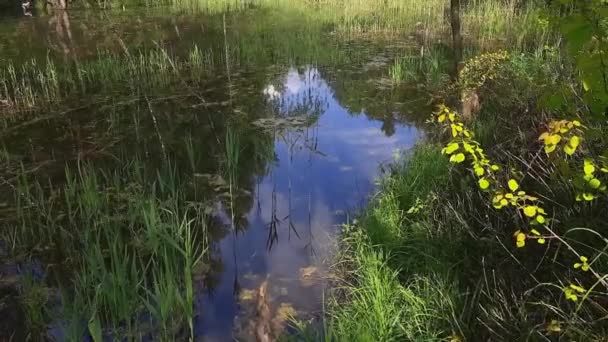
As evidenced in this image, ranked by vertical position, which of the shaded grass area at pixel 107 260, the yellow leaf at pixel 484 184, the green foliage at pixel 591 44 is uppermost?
the green foliage at pixel 591 44

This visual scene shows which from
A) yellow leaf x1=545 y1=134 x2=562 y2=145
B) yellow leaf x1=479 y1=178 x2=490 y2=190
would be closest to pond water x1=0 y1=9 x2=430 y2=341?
yellow leaf x1=479 y1=178 x2=490 y2=190

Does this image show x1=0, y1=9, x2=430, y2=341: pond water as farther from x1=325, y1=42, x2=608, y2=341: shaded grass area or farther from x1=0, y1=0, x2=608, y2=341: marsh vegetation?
x1=325, y1=42, x2=608, y2=341: shaded grass area

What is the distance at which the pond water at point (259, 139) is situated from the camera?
416 cm

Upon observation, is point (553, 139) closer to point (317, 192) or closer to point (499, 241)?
point (499, 241)

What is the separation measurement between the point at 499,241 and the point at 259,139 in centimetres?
445

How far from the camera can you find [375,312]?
3.00 meters

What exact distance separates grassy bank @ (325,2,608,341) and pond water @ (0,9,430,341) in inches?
21.1

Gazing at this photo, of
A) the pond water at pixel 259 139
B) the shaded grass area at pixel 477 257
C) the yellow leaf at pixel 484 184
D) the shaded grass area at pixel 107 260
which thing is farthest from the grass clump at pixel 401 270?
the shaded grass area at pixel 107 260

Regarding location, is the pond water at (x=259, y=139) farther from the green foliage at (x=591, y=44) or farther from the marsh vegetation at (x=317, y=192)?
the green foliage at (x=591, y=44)

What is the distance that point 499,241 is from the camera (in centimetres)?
279

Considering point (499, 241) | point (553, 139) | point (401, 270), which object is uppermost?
point (553, 139)

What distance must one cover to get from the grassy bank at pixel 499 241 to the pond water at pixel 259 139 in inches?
21.1

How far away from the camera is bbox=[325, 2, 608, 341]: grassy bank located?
230 centimetres

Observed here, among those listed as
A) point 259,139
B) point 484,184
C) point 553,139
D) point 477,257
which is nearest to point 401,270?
point 477,257
